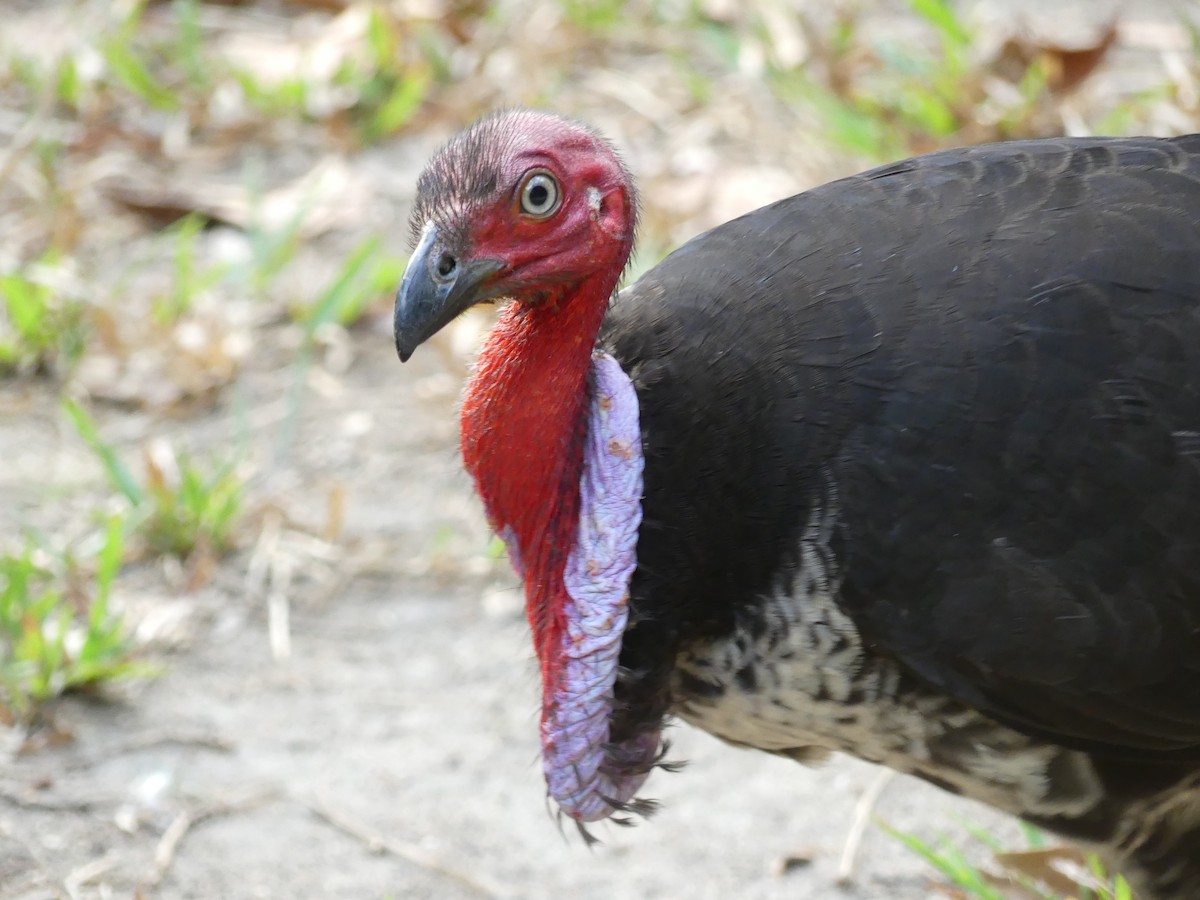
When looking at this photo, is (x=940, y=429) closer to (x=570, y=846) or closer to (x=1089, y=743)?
(x=1089, y=743)

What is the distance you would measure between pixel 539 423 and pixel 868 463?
1.70ft

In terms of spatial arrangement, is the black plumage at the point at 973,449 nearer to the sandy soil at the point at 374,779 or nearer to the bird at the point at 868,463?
the bird at the point at 868,463

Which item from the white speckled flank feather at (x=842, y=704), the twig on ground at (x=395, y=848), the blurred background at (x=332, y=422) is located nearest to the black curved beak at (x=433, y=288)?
the white speckled flank feather at (x=842, y=704)

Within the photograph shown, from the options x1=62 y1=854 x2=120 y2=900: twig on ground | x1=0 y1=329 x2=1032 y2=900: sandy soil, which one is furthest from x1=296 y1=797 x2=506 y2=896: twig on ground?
x1=62 y1=854 x2=120 y2=900: twig on ground

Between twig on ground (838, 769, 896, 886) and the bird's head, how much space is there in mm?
1376

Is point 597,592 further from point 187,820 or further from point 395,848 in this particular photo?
point 187,820

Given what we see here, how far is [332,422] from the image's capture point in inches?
182

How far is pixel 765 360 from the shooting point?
252 cm

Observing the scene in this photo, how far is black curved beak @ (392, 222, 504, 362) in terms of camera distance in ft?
8.00

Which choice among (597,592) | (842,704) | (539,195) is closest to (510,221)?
(539,195)

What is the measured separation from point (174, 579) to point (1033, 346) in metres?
2.31

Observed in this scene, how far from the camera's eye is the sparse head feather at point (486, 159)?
8.14ft

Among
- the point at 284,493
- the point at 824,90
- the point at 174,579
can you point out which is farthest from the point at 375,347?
the point at 824,90

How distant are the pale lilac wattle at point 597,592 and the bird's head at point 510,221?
0.18m
